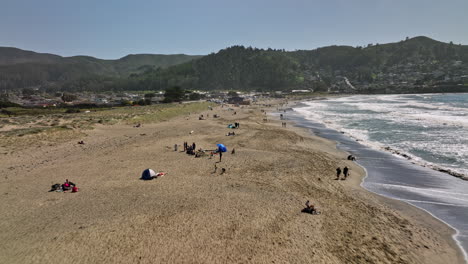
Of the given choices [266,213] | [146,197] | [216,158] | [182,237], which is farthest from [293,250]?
[216,158]

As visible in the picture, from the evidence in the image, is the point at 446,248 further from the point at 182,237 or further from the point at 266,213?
the point at 182,237

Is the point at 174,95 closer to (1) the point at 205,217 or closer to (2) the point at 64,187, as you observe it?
(2) the point at 64,187

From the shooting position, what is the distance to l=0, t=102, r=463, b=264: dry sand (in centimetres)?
937

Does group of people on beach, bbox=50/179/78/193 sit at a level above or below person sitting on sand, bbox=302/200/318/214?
below

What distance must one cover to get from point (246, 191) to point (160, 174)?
700 centimetres

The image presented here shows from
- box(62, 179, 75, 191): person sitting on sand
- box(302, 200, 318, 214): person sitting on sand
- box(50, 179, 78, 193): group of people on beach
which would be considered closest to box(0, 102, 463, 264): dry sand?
box(302, 200, 318, 214): person sitting on sand

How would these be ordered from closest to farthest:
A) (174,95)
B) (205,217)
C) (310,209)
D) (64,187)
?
(205,217) → (310,209) → (64,187) → (174,95)

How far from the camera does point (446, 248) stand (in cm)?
995

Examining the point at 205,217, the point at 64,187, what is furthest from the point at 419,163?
the point at 64,187

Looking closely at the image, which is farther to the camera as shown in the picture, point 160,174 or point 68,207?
point 160,174

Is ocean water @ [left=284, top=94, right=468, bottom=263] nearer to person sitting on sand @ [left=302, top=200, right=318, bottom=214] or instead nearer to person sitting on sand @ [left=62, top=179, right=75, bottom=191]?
person sitting on sand @ [left=302, top=200, right=318, bottom=214]

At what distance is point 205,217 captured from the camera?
12.0 m

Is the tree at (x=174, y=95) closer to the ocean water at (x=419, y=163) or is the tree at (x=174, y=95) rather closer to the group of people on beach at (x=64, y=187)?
the ocean water at (x=419, y=163)

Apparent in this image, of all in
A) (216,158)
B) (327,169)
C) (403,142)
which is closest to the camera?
(327,169)
